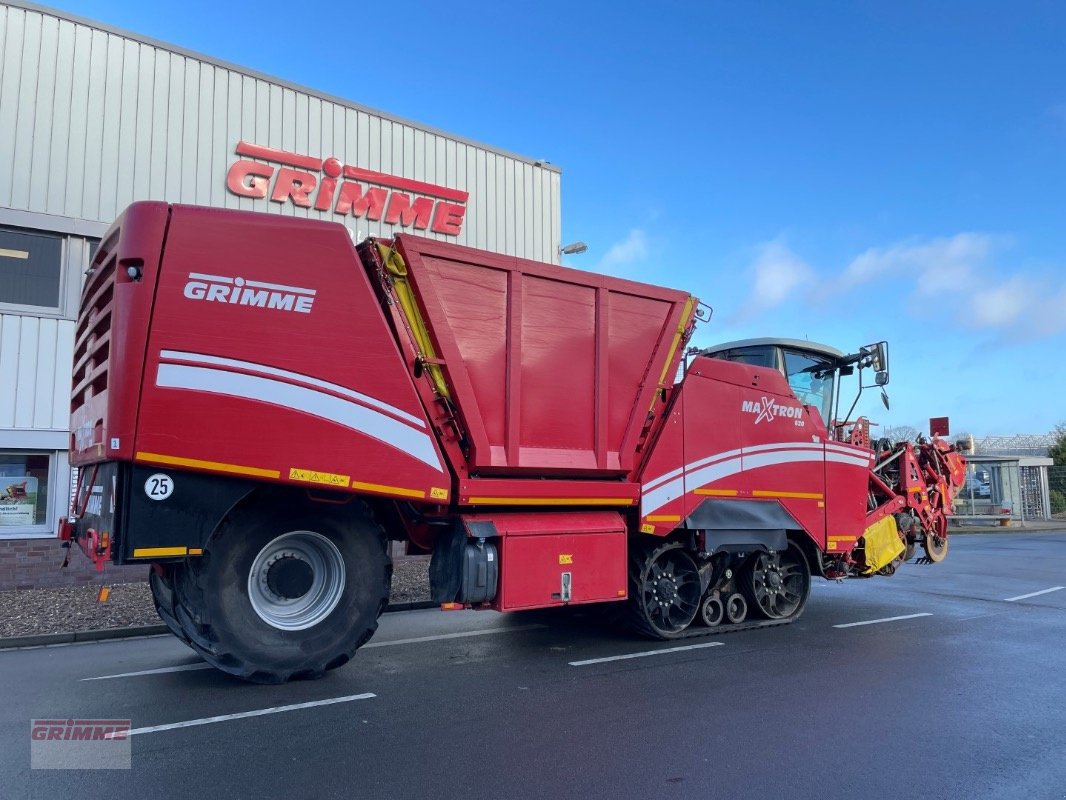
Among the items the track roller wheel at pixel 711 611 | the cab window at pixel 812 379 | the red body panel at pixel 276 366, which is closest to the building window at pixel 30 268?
the red body panel at pixel 276 366

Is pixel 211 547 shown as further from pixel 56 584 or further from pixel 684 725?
pixel 56 584

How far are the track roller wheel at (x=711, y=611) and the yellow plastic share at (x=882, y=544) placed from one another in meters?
2.38

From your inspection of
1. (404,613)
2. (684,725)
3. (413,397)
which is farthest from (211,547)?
(404,613)

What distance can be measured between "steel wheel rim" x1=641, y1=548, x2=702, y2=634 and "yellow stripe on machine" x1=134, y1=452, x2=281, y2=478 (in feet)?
12.3

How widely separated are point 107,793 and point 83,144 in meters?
10.3

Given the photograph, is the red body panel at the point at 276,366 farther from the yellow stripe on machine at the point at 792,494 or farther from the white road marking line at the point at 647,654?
the yellow stripe on machine at the point at 792,494

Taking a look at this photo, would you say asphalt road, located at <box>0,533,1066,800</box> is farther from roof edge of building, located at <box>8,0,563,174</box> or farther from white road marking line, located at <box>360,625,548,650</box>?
roof edge of building, located at <box>8,0,563,174</box>

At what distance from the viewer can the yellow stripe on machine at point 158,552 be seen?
199 inches

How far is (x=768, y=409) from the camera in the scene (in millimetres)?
8266

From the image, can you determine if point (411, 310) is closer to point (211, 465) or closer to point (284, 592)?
point (211, 465)

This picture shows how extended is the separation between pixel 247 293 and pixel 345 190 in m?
8.78

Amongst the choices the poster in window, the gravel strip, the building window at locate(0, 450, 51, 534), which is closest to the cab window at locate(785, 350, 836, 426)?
the gravel strip

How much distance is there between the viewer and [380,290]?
595 centimetres

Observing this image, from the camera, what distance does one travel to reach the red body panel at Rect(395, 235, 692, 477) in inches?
243
